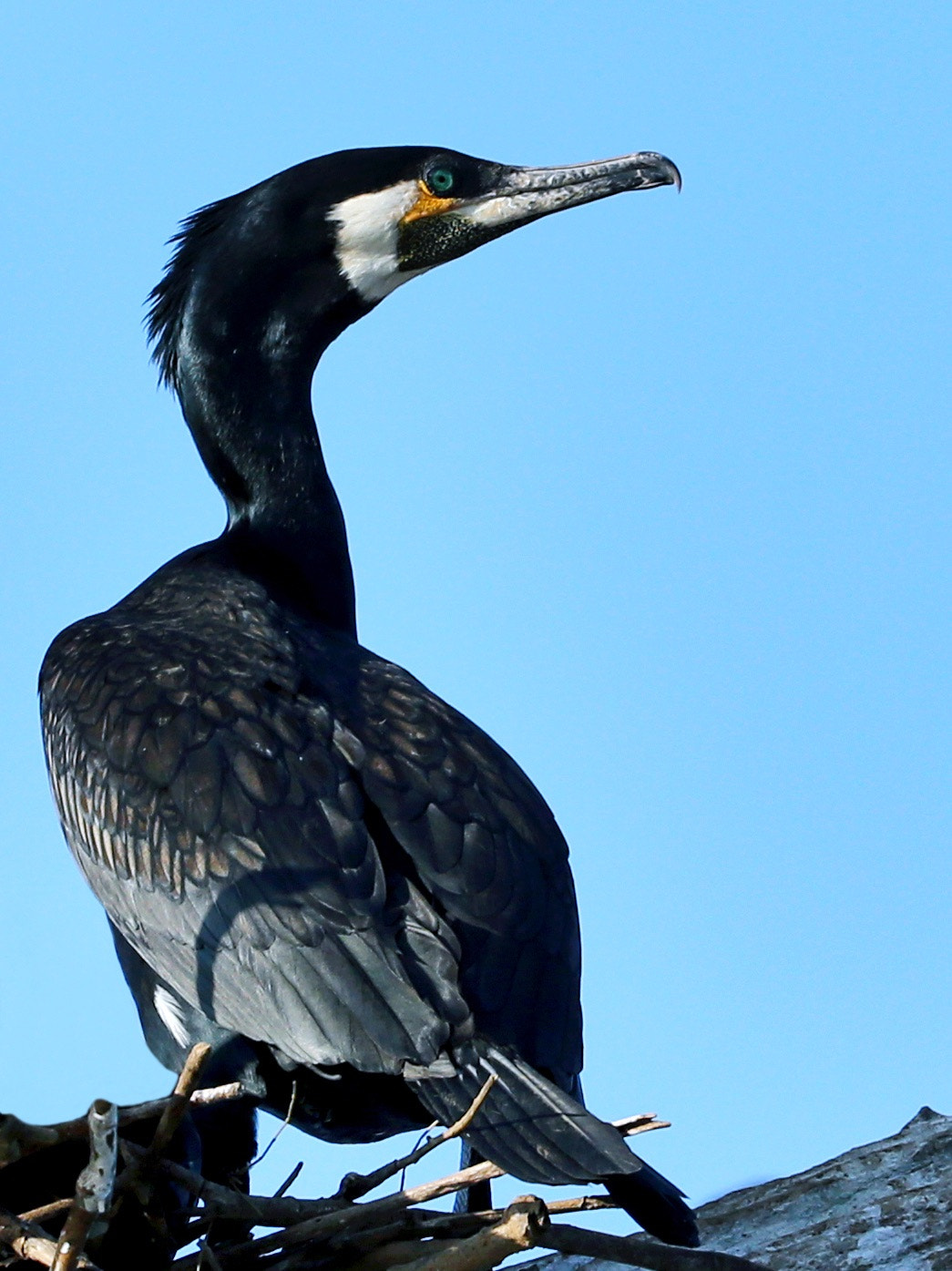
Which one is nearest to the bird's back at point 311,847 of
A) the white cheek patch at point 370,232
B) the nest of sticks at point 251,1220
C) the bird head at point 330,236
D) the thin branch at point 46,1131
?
the nest of sticks at point 251,1220

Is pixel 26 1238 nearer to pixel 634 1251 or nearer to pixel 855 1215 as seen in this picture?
pixel 634 1251

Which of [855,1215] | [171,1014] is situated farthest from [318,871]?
[855,1215]

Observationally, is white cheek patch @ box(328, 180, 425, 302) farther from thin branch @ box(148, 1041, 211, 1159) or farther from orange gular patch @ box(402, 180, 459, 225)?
thin branch @ box(148, 1041, 211, 1159)

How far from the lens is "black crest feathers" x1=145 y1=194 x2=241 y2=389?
6.77 m

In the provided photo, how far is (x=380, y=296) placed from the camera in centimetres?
696

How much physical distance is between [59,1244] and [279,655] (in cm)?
206

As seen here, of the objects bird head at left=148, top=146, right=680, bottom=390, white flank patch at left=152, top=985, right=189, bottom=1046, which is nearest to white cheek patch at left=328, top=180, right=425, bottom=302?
bird head at left=148, top=146, right=680, bottom=390

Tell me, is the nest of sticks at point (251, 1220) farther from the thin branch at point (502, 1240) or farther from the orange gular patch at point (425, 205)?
the orange gular patch at point (425, 205)

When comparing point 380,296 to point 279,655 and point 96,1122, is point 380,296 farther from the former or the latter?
point 96,1122

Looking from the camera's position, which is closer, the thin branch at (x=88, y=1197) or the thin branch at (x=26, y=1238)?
the thin branch at (x=88, y=1197)

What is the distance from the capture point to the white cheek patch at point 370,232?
21.9 feet

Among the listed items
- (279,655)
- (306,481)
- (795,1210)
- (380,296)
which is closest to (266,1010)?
(279,655)

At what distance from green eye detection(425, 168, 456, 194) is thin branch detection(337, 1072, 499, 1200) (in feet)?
11.5

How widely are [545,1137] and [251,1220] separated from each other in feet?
2.05
